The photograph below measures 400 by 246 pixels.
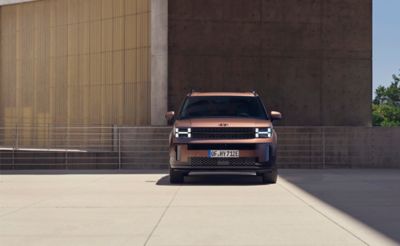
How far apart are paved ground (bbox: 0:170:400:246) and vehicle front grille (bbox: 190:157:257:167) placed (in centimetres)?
44

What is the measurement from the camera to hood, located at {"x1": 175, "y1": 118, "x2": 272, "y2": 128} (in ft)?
40.5

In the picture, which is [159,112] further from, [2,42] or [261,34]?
[2,42]

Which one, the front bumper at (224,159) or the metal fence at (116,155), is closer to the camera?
the front bumper at (224,159)

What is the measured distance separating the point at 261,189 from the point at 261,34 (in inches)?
368

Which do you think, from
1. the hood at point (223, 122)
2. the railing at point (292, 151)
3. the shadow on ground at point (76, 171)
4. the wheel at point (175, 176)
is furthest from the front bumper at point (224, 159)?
the railing at point (292, 151)

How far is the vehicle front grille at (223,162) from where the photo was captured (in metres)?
12.2

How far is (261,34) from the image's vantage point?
20.3 m

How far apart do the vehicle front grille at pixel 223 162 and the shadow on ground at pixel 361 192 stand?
43.1 inches

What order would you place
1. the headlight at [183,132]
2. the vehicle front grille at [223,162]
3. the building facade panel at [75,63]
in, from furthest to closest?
the building facade panel at [75,63] → the headlight at [183,132] → the vehicle front grille at [223,162]

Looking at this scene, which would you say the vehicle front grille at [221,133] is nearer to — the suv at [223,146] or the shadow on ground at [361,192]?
the suv at [223,146]

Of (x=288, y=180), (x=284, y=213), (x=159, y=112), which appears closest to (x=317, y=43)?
(x=159, y=112)

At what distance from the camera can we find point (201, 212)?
344 inches

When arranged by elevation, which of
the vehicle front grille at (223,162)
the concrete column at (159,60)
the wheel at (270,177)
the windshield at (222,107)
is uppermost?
the concrete column at (159,60)

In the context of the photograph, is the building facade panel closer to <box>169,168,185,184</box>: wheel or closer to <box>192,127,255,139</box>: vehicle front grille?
<box>169,168,185,184</box>: wheel
